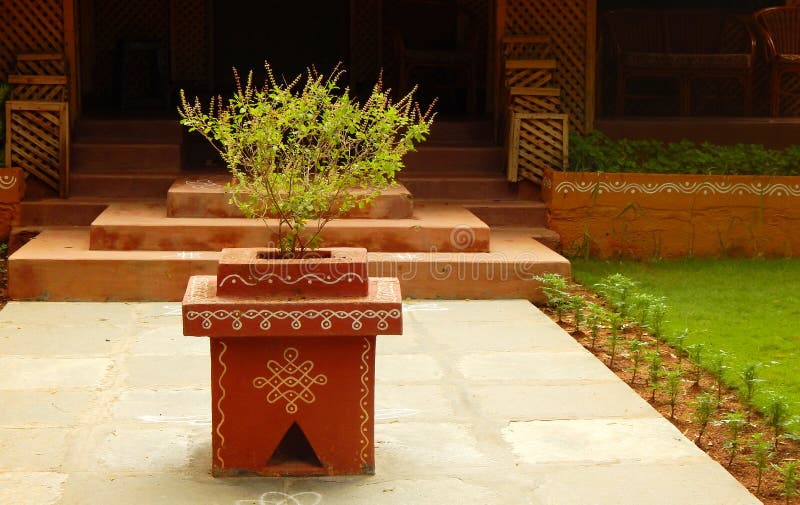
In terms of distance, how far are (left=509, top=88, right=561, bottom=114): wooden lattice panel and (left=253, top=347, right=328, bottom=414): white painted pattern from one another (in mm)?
5527

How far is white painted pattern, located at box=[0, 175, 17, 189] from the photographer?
8219 mm

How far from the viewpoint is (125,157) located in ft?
29.6

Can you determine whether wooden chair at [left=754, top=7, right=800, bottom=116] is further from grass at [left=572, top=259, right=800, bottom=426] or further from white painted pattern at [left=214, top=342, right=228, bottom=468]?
white painted pattern at [left=214, top=342, right=228, bottom=468]

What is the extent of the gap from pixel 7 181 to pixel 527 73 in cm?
410

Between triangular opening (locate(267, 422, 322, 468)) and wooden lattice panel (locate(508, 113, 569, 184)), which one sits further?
wooden lattice panel (locate(508, 113, 569, 184))

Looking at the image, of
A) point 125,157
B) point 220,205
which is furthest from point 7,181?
point 220,205

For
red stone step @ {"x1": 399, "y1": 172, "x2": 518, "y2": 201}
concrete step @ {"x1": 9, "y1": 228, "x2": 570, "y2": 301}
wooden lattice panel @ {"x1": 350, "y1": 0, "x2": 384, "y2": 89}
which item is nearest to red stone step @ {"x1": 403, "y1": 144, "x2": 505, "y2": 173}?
red stone step @ {"x1": 399, "y1": 172, "x2": 518, "y2": 201}

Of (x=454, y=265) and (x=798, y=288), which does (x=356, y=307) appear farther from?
(x=798, y=288)

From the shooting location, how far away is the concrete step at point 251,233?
23.8ft

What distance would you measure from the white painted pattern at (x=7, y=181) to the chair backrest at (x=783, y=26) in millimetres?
7086

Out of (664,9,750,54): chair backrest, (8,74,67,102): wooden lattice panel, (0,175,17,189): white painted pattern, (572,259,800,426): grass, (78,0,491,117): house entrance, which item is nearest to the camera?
(572,259,800,426): grass

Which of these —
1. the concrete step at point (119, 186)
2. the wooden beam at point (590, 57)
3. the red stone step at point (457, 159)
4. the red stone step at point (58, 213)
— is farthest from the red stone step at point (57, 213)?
the wooden beam at point (590, 57)

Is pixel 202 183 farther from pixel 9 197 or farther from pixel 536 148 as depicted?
pixel 536 148

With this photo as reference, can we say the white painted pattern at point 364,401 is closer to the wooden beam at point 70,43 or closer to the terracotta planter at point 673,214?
the terracotta planter at point 673,214
